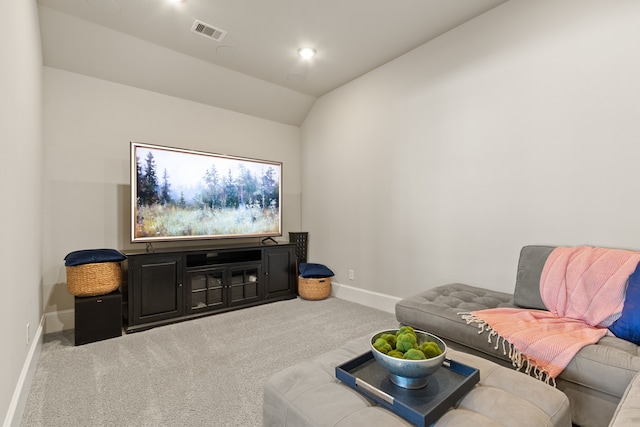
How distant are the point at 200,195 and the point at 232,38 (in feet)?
5.42

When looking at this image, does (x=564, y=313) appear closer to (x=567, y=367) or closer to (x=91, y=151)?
(x=567, y=367)

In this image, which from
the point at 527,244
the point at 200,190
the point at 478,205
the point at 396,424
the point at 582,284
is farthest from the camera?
the point at 200,190

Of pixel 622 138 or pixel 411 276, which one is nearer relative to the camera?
pixel 622 138

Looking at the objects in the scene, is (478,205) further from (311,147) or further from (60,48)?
(60,48)

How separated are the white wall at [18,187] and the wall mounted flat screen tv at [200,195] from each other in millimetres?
812

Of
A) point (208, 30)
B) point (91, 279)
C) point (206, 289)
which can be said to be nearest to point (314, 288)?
point (206, 289)

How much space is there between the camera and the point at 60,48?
279 centimetres

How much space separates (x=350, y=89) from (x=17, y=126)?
10.6ft

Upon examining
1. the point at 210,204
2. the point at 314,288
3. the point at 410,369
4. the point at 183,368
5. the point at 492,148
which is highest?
the point at 492,148

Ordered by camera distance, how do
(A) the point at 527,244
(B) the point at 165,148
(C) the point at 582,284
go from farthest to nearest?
(B) the point at 165,148
(A) the point at 527,244
(C) the point at 582,284

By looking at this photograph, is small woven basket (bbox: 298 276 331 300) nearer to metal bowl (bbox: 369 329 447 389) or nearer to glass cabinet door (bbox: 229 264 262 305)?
glass cabinet door (bbox: 229 264 262 305)

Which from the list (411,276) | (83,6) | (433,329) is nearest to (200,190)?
(83,6)

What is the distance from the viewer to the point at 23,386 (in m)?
1.76

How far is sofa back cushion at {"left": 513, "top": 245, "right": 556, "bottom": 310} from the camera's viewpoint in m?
2.06
